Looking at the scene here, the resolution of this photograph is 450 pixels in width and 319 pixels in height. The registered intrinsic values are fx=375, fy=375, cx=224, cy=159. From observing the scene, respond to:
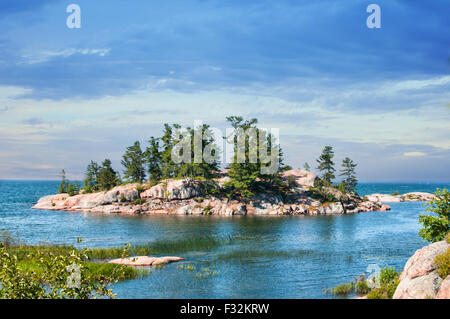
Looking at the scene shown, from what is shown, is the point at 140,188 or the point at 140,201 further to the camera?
the point at 140,188

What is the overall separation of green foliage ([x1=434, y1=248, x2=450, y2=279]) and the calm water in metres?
8.81

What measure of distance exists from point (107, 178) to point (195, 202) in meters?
29.2

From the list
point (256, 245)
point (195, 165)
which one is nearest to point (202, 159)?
point (195, 165)

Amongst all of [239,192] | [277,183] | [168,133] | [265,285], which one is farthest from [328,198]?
[265,285]

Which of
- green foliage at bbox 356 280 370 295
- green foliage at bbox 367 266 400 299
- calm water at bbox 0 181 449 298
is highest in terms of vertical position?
green foliage at bbox 367 266 400 299

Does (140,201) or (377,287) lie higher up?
(140,201)

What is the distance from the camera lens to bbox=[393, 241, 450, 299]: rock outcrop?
1887 centimetres

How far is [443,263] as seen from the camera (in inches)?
774

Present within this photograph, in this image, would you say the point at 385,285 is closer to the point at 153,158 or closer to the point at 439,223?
the point at 439,223

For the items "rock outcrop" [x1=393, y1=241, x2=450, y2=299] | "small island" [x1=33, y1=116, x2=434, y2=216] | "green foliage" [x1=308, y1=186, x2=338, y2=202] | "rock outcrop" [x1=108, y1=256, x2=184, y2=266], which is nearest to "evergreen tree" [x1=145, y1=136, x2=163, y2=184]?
"small island" [x1=33, y1=116, x2=434, y2=216]

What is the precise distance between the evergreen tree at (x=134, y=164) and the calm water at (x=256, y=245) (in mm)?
23915

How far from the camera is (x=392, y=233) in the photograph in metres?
56.1

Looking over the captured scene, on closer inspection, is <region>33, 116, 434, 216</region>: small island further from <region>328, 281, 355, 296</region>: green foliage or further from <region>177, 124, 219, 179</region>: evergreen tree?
<region>328, 281, 355, 296</region>: green foliage
